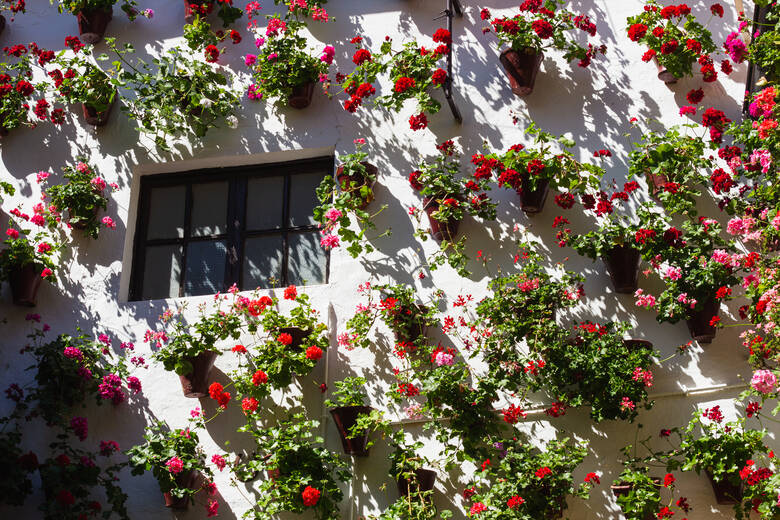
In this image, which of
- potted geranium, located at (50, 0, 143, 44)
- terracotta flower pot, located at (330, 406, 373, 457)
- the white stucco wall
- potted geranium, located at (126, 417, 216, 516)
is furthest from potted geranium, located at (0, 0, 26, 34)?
terracotta flower pot, located at (330, 406, 373, 457)

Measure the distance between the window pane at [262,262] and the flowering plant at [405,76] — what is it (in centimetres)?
97

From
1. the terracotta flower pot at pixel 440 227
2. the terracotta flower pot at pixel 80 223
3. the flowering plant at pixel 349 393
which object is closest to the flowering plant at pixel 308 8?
the terracotta flower pot at pixel 440 227

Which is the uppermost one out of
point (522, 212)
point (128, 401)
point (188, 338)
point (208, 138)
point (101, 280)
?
point (208, 138)

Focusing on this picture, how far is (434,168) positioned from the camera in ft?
15.9

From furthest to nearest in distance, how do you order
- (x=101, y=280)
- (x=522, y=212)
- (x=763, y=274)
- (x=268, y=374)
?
(x=101, y=280) < (x=522, y=212) < (x=268, y=374) < (x=763, y=274)

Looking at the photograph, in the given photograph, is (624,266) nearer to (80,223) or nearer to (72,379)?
(72,379)

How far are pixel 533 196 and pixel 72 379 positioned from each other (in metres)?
2.80

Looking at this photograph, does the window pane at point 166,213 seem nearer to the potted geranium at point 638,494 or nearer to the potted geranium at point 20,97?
the potted geranium at point 20,97

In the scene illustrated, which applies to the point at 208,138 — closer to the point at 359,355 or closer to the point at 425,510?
the point at 359,355

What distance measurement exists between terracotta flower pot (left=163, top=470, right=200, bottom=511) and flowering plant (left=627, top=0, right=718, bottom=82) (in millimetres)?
3452

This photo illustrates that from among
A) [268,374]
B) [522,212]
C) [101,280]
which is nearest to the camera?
[268,374]

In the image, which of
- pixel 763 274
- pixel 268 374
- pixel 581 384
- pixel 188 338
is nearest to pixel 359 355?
pixel 268 374

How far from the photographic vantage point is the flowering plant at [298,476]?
4.14 m

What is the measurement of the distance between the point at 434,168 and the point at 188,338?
5.57ft
